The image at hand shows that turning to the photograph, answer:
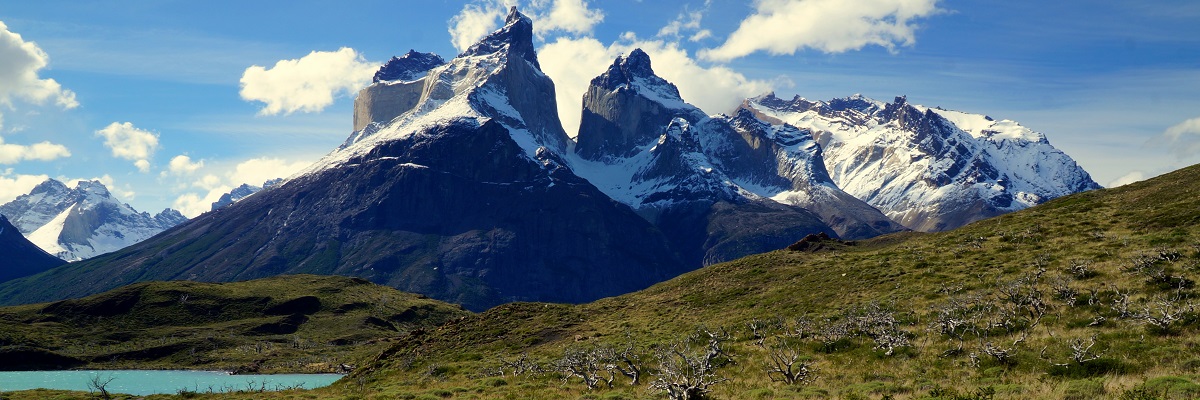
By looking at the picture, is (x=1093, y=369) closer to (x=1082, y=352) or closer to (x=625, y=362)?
(x=1082, y=352)

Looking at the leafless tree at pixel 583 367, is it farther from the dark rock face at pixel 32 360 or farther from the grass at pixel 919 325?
the dark rock face at pixel 32 360

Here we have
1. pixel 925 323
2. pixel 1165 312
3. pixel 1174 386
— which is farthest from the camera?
pixel 925 323

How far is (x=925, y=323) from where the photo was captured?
47.5m

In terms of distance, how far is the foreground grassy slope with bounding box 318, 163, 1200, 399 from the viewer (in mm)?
34844

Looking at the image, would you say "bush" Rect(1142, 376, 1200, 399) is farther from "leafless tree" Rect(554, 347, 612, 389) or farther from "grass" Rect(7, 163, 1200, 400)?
"leafless tree" Rect(554, 347, 612, 389)

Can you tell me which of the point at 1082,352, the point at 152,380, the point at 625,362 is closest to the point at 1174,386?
the point at 1082,352

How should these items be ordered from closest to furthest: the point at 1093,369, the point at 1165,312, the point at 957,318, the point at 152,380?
the point at 1093,369 → the point at 1165,312 → the point at 957,318 → the point at 152,380

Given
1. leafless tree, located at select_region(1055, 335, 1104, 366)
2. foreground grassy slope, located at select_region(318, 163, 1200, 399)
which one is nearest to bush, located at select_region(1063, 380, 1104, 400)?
foreground grassy slope, located at select_region(318, 163, 1200, 399)

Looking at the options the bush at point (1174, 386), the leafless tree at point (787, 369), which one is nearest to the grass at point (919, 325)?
the bush at point (1174, 386)

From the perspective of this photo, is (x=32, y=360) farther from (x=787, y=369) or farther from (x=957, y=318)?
(x=957, y=318)

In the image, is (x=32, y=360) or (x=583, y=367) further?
(x=32, y=360)

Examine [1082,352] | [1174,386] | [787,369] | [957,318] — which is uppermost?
[957,318]

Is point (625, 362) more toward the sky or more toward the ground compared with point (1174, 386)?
more toward the ground

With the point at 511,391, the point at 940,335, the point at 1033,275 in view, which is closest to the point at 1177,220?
the point at 1033,275
